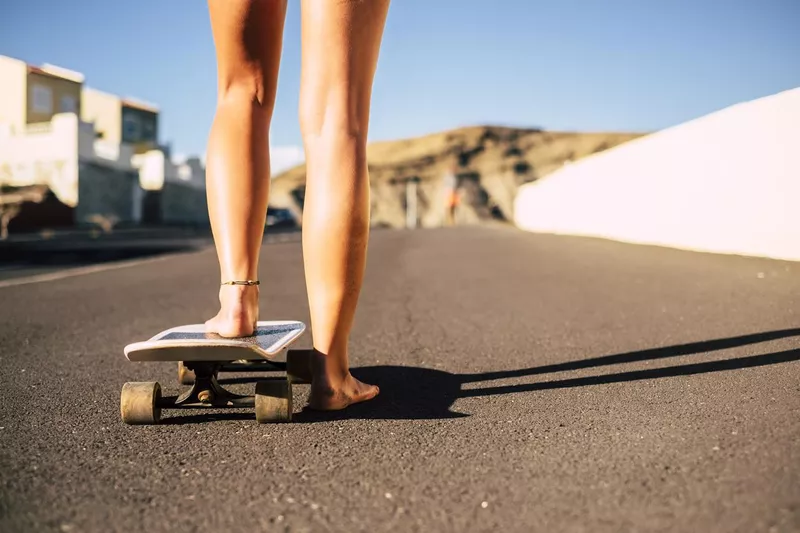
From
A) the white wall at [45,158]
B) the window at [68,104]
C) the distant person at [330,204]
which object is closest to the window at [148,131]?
the window at [68,104]

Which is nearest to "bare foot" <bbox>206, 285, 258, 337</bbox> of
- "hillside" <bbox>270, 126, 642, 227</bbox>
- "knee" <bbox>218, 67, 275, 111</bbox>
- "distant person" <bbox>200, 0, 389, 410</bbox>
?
"distant person" <bbox>200, 0, 389, 410</bbox>

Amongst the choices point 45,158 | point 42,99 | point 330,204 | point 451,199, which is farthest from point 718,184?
point 42,99

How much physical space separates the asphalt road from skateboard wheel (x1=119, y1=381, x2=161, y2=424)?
43mm

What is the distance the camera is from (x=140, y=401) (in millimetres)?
1893

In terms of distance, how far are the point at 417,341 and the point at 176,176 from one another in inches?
1607

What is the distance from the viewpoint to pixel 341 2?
1934mm

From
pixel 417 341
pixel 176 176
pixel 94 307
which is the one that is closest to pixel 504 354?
pixel 417 341

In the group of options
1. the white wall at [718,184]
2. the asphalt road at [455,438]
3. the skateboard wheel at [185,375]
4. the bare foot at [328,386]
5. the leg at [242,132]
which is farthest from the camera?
the white wall at [718,184]

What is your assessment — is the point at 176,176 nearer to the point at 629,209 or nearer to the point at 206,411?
the point at 629,209

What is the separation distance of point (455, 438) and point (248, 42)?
139 centimetres

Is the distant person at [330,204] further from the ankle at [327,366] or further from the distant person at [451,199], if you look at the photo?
the distant person at [451,199]

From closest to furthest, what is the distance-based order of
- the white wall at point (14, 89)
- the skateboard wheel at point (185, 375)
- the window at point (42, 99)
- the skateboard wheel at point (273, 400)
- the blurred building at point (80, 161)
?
the skateboard wheel at point (273, 400)
the skateboard wheel at point (185, 375)
the blurred building at point (80, 161)
the white wall at point (14, 89)
the window at point (42, 99)

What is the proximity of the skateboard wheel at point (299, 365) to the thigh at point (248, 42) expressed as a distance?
832 mm

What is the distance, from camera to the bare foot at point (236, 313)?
80.7 inches
